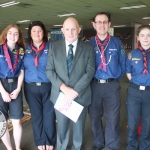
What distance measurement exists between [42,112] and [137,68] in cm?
132

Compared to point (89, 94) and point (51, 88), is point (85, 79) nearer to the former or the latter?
point (89, 94)

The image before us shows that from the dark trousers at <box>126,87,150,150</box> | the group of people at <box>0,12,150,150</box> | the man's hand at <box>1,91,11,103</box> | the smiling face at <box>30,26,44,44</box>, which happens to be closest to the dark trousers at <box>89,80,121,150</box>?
the group of people at <box>0,12,150,150</box>

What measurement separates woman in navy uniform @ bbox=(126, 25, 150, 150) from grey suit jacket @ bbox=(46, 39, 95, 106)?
0.54 m

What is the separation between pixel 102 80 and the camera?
2.32 meters

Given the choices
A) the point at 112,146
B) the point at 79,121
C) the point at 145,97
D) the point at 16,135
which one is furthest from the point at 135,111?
the point at 16,135

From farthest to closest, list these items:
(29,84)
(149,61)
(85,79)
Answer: (29,84) → (149,61) → (85,79)

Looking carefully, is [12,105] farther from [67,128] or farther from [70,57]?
[70,57]

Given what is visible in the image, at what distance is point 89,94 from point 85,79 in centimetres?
25

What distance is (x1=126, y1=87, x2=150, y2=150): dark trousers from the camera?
7.40ft

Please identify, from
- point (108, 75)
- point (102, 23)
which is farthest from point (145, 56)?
point (102, 23)

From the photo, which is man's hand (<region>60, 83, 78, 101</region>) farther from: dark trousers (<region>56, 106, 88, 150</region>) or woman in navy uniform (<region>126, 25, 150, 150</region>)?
woman in navy uniform (<region>126, 25, 150, 150</region>)

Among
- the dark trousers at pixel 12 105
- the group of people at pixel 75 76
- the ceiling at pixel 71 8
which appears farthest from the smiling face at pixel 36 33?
the ceiling at pixel 71 8

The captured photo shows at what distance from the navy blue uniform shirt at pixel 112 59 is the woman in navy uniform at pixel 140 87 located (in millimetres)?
110

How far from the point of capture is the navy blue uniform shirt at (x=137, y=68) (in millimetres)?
2242
